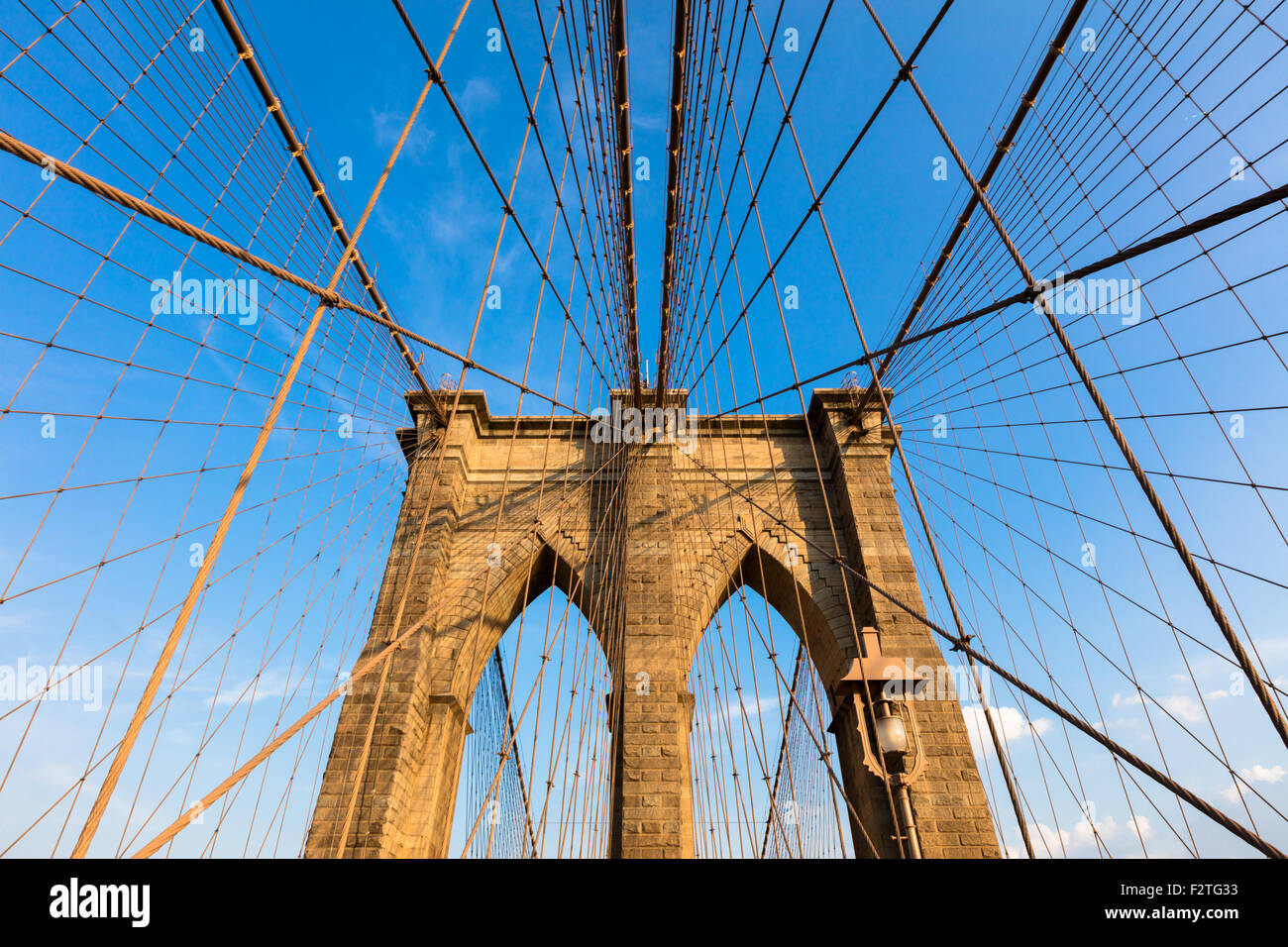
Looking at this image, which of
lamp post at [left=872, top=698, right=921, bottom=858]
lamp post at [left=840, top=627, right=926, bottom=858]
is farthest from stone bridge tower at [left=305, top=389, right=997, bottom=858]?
lamp post at [left=872, top=698, right=921, bottom=858]

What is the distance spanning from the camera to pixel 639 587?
824 cm

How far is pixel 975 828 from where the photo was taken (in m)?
6.49

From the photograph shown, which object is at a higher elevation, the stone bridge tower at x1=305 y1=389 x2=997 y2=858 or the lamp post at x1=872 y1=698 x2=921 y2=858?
the stone bridge tower at x1=305 y1=389 x2=997 y2=858

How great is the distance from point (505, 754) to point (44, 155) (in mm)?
4240

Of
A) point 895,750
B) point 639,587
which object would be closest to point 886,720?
point 895,750

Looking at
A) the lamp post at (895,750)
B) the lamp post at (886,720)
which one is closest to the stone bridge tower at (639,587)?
the lamp post at (886,720)

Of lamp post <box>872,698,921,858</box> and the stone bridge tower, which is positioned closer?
lamp post <box>872,698,921,858</box>

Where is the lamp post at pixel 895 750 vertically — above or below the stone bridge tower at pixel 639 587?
below

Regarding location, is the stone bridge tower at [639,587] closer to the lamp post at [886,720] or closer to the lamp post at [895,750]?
the lamp post at [886,720]

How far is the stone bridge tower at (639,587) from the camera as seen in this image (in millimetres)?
6727

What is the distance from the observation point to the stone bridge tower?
673cm

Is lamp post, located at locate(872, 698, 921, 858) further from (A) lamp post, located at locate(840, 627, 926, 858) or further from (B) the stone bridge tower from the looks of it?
(B) the stone bridge tower

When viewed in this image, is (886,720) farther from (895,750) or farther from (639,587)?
(639,587)
